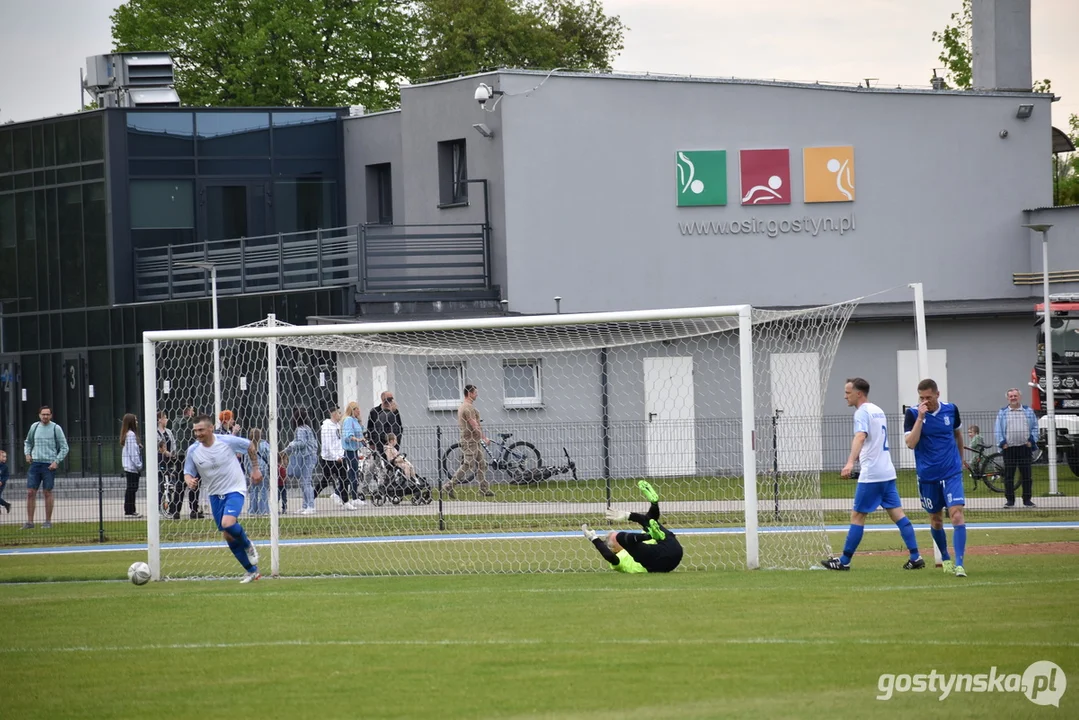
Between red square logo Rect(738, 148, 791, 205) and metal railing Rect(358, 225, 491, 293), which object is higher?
red square logo Rect(738, 148, 791, 205)

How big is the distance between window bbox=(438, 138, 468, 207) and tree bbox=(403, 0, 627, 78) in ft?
57.1

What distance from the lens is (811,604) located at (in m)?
11.9

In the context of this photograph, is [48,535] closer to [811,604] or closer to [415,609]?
[415,609]

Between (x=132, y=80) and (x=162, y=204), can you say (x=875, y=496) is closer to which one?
(x=162, y=204)

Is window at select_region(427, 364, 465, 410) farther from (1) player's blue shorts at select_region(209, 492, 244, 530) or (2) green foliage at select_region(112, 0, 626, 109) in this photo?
(2) green foliage at select_region(112, 0, 626, 109)

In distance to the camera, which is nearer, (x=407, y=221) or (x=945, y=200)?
(x=945, y=200)

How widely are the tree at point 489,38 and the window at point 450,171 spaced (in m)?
17.4

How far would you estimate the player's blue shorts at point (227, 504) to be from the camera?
1498cm

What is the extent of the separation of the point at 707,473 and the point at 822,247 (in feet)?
42.9

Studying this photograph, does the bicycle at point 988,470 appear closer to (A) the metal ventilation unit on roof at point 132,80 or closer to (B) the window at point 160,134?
(B) the window at point 160,134

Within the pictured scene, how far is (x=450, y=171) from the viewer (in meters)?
34.2

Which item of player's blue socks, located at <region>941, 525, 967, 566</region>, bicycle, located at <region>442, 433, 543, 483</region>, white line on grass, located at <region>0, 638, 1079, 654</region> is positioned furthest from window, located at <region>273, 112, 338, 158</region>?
white line on grass, located at <region>0, 638, 1079, 654</region>

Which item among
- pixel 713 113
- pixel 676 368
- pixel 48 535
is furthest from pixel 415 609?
pixel 713 113

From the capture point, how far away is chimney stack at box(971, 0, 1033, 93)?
33.9 meters
